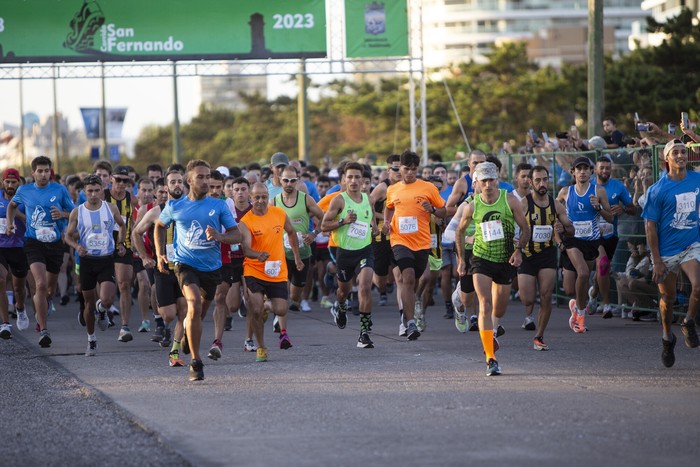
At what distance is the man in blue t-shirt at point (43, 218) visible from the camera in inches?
598

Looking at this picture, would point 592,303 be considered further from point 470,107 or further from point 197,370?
point 470,107

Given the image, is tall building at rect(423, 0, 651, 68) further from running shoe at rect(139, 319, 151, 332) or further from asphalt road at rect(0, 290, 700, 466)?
asphalt road at rect(0, 290, 700, 466)

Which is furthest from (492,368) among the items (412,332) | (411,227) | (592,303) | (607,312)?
(592,303)

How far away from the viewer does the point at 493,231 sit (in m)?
11.8

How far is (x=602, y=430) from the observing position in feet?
27.2

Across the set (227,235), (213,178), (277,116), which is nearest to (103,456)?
(227,235)

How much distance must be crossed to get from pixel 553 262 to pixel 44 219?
5.91 m

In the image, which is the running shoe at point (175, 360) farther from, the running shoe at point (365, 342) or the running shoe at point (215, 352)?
the running shoe at point (365, 342)

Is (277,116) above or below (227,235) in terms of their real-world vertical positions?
above

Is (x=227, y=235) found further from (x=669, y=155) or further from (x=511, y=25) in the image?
(x=511, y=25)

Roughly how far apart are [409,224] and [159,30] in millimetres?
15491

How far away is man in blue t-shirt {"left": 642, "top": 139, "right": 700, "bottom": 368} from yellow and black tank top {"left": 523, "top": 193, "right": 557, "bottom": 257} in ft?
6.58

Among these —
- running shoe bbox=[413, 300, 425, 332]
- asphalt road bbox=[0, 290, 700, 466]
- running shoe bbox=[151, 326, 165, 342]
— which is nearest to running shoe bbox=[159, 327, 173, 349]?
running shoe bbox=[151, 326, 165, 342]

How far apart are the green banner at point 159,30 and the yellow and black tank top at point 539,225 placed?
14.9 meters
